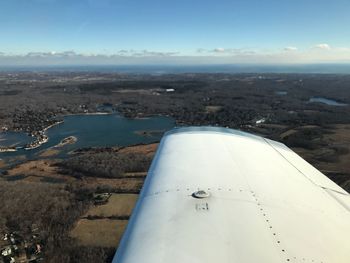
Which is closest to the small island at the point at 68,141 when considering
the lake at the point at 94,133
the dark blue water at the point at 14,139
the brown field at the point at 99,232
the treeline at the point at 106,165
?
the lake at the point at 94,133

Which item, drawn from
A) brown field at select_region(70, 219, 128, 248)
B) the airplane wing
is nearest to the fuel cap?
the airplane wing

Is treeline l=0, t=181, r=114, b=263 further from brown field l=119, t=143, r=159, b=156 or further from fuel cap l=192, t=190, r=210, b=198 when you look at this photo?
brown field l=119, t=143, r=159, b=156

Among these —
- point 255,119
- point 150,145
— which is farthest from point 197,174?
point 255,119

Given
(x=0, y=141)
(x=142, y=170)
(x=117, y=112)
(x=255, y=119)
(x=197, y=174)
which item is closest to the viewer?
(x=197, y=174)

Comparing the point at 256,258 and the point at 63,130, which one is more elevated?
the point at 256,258

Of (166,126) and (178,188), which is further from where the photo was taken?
(166,126)

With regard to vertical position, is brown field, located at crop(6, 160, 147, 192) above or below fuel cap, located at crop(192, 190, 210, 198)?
below

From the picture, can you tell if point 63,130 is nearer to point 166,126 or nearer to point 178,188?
point 166,126
